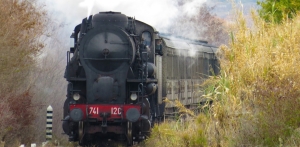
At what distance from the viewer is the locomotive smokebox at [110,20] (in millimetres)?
13539

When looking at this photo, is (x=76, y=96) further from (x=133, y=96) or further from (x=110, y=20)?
(x=110, y=20)

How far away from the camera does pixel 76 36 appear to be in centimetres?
1421

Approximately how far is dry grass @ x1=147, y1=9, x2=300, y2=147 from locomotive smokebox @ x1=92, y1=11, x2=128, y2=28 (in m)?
2.87

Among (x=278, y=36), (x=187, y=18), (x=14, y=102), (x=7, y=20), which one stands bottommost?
(x=14, y=102)

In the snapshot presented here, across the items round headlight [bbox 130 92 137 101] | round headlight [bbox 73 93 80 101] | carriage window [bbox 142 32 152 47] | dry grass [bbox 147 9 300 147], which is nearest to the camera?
dry grass [bbox 147 9 300 147]

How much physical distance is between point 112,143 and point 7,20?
4.33 m

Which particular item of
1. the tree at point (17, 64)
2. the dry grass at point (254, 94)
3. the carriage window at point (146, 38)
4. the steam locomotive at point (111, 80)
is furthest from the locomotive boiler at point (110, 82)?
the tree at point (17, 64)

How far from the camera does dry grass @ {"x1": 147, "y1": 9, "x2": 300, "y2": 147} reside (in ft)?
33.0

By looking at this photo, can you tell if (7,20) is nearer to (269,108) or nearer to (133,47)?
(133,47)

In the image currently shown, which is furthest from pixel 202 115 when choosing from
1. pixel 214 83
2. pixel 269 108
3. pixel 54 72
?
pixel 54 72

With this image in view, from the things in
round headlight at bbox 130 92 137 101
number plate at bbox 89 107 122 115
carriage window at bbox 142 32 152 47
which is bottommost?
number plate at bbox 89 107 122 115

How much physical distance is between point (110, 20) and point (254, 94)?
450 cm

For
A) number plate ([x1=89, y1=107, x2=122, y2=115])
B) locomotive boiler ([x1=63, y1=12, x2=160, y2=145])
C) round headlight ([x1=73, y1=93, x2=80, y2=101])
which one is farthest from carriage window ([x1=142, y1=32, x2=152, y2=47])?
round headlight ([x1=73, y1=93, x2=80, y2=101])

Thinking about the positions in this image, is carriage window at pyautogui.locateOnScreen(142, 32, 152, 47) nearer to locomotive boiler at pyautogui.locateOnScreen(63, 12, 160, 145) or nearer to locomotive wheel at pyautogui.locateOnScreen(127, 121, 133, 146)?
locomotive boiler at pyautogui.locateOnScreen(63, 12, 160, 145)
